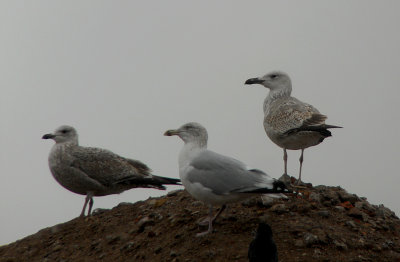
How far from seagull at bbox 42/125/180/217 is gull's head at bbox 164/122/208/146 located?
3.10 metres

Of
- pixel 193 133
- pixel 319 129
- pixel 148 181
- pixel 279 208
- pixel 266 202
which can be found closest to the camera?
pixel 193 133

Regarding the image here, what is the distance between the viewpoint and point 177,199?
40.5 ft

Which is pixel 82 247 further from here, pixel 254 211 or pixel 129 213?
pixel 254 211

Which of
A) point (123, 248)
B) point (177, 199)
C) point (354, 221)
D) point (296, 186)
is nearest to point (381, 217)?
point (354, 221)

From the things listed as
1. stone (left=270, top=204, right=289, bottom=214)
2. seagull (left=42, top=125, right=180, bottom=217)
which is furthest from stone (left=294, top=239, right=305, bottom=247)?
seagull (left=42, top=125, right=180, bottom=217)

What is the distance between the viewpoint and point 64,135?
14281mm

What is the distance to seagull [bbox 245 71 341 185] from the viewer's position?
42.2 ft

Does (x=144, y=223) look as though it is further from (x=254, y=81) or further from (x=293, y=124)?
(x=254, y=81)

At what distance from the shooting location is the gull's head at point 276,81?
15273 mm

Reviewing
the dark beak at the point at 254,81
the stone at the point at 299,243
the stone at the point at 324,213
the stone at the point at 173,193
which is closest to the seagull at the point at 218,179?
the stone at the point at 299,243

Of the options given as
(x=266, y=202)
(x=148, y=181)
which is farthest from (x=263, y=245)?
(x=148, y=181)

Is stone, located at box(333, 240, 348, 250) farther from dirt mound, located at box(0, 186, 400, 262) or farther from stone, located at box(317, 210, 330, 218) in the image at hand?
stone, located at box(317, 210, 330, 218)

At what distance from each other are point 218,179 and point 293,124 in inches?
151

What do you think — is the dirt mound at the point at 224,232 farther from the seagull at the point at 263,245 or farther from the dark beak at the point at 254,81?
the dark beak at the point at 254,81
